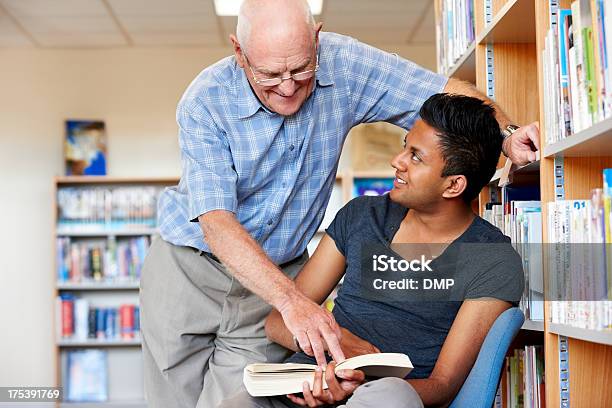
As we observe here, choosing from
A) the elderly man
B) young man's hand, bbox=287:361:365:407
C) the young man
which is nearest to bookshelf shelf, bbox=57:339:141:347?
the elderly man

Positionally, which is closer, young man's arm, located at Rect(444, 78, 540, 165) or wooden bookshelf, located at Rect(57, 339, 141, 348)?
young man's arm, located at Rect(444, 78, 540, 165)

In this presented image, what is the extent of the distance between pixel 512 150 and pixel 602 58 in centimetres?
40

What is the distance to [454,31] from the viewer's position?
275cm

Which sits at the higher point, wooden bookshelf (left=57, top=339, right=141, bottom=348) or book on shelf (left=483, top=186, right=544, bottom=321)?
book on shelf (left=483, top=186, right=544, bottom=321)

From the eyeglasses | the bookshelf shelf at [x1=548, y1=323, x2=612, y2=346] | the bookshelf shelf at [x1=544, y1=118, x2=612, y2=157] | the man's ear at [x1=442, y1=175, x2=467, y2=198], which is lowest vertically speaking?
the bookshelf shelf at [x1=548, y1=323, x2=612, y2=346]

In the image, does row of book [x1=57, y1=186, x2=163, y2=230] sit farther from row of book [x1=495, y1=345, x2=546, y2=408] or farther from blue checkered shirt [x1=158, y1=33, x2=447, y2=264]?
row of book [x1=495, y1=345, x2=546, y2=408]

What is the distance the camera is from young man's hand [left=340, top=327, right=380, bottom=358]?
1.68 metres

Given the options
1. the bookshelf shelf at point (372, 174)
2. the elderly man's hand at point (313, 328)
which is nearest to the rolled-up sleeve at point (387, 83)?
the elderly man's hand at point (313, 328)

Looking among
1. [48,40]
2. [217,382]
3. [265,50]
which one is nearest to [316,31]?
[265,50]

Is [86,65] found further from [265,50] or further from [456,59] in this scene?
[265,50]

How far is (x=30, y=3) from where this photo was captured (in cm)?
504

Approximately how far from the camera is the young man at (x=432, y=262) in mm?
1661

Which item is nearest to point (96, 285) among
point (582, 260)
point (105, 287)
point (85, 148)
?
point (105, 287)

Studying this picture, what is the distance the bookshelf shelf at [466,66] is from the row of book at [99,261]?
3509mm
